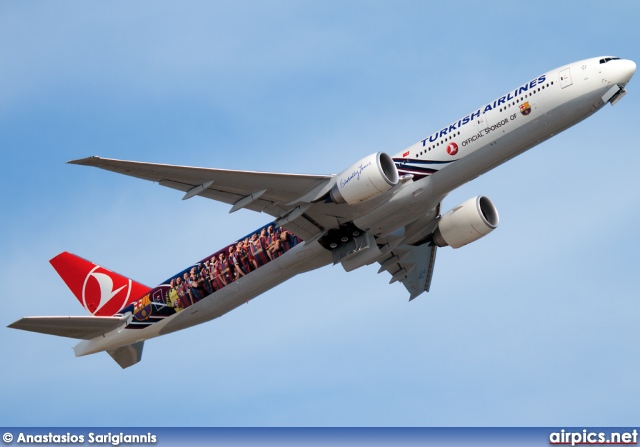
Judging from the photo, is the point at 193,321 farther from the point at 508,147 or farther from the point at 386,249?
the point at 508,147

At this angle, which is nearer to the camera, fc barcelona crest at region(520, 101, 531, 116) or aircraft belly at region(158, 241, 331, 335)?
fc barcelona crest at region(520, 101, 531, 116)

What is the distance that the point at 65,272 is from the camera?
171ft

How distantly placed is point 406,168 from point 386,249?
5139 mm

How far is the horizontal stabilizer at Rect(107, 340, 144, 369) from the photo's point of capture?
50188 millimetres

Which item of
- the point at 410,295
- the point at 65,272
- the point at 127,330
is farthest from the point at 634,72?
the point at 65,272

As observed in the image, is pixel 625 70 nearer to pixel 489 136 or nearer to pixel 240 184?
pixel 489 136

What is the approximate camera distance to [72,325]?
4753 centimetres

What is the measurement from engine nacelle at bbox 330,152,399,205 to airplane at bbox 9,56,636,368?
1.9 inches

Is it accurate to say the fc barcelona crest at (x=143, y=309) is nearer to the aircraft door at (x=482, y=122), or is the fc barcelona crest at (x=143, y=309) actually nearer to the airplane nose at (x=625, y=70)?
the aircraft door at (x=482, y=122)

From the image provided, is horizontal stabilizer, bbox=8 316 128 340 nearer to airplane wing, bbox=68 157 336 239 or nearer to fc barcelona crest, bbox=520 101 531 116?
airplane wing, bbox=68 157 336 239

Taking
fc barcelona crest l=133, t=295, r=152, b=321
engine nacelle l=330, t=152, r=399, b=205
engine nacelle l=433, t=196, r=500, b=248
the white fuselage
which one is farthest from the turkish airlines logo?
engine nacelle l=433, t=196, r=500, b=248

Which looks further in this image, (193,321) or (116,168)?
(193,321)

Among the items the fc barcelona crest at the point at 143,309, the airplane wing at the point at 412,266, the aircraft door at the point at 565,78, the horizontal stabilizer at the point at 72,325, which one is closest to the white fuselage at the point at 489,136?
the aircraft door at the point at 565,78

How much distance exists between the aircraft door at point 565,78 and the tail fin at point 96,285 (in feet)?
70.3
